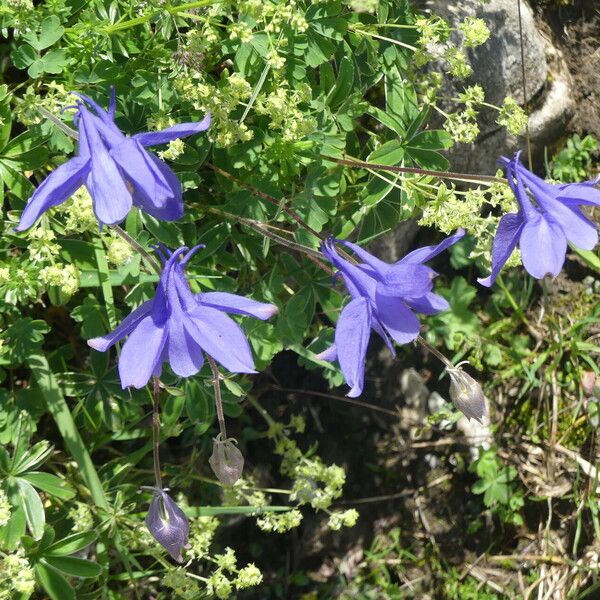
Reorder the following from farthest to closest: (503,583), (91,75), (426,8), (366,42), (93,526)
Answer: (503,583) → (426,8) → (93,526) → (366,42) → (91,75)

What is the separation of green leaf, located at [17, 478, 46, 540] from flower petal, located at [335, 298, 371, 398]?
1.08m

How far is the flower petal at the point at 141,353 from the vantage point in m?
1.63

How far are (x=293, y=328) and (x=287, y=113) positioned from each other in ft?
2.05

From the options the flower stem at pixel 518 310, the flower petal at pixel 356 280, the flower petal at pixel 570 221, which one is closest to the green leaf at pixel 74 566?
the flower petal at pixel 356 280

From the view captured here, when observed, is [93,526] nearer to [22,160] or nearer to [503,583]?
[22,160]

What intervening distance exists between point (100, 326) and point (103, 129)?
0.88m

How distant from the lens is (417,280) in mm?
1703

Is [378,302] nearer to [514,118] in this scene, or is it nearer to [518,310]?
[514,118]

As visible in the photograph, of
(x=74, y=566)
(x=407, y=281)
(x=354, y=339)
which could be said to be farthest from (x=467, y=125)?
(x=74, y=566)

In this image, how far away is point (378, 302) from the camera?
5.77 ft

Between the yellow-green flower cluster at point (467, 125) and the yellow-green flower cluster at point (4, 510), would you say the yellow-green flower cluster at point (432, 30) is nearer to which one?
the yellow-green flower cluster at point (467, 125)

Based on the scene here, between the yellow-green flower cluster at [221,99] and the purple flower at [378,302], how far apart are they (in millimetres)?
575

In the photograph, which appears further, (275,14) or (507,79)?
(507,79)

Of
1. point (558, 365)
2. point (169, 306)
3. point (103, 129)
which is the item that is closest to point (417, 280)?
point (169, 306)
